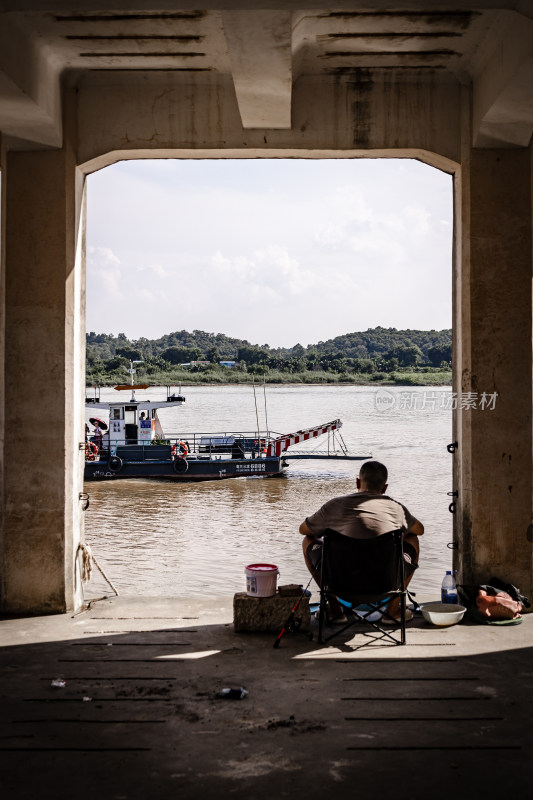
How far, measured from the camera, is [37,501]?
4.67 meters

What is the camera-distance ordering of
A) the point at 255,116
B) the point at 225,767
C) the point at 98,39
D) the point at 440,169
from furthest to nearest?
the point at 440,169
the point at 255,116
the point at 98,39
the point at 225,767

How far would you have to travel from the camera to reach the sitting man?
4145mm

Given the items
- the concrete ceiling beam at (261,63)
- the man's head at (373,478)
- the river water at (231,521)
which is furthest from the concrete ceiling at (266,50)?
the river water at (231,521)

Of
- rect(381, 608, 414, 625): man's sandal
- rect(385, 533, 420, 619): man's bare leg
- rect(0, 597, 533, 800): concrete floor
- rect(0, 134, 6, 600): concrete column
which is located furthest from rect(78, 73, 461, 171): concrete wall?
rect(0, 597, 533, 800): concrete floor

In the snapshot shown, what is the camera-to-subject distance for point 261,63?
3.86 m

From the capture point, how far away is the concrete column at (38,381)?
465 centimetres

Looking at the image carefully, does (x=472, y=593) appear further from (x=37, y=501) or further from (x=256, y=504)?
(x=256, y=504)

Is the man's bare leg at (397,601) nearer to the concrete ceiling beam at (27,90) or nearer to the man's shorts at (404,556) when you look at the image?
the man's shorts at (404,556)

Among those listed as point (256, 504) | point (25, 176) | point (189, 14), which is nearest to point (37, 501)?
point (25, 176)

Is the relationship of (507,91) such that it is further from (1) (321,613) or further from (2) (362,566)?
(1) (321,613)

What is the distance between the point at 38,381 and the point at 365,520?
211cm

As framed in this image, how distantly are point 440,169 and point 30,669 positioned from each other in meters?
3.88

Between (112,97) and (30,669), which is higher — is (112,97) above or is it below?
above

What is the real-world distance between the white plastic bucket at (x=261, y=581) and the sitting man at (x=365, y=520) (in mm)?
224
